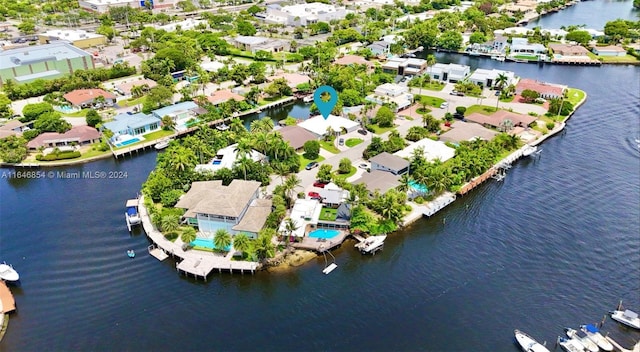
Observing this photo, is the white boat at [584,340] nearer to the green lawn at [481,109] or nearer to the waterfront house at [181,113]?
the green lawn at [481,109]

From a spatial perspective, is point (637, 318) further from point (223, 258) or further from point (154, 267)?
point (154, 267)

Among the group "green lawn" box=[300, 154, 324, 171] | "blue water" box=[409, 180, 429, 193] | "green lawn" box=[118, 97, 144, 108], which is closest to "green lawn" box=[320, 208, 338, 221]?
"blue water" box=[409, 180, 429, 193]

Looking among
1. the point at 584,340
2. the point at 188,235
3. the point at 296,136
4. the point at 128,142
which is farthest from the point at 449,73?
the point at 188,235

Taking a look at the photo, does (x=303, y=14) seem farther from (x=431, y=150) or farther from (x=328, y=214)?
(x=328, y=214)

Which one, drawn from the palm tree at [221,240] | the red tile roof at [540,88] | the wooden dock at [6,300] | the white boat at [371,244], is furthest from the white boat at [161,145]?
the red tile roof at [540,88]

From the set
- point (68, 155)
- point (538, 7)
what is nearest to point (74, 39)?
point (68, 155)

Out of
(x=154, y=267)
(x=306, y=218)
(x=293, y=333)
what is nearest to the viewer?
(x=293, y=333)
